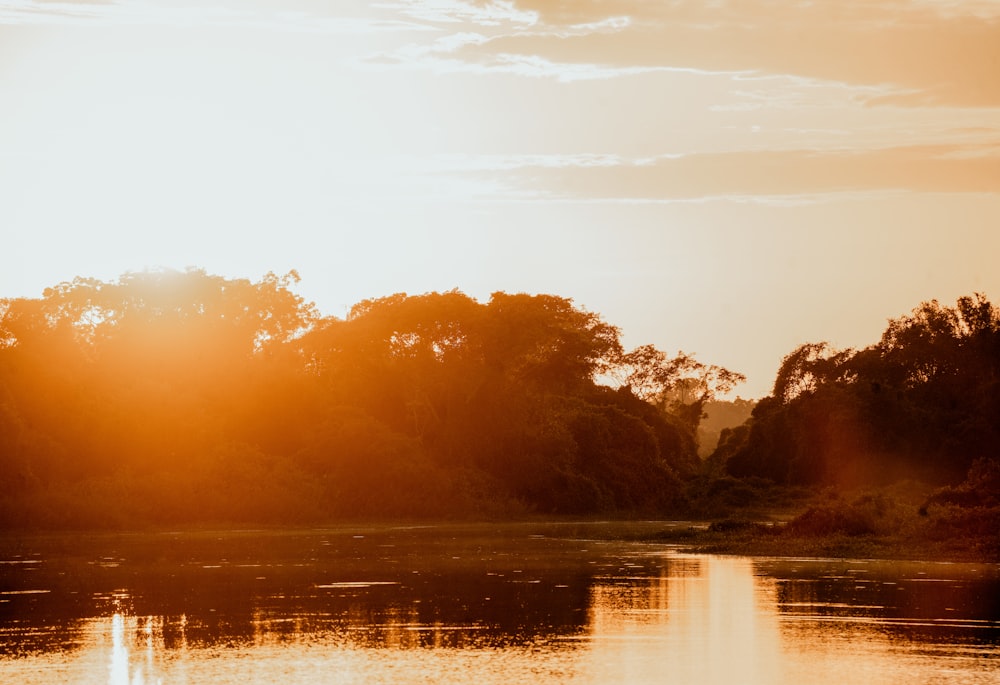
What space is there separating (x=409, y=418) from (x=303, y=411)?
5.80 meters

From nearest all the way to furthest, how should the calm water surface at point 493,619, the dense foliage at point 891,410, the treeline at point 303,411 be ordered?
the calm water surface at point 493,619 → the treeline at point 303,411 → the dense foliage at point 891,410

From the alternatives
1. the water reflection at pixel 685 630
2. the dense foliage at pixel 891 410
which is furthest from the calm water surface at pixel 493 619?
the dense foliage at pixel 891 410

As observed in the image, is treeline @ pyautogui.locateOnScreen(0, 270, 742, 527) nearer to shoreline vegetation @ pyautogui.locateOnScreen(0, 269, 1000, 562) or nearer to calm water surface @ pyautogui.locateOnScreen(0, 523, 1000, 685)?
shoreline vegetation @ pyautogui.locateOnScreen(0, 269, 1000, 562)

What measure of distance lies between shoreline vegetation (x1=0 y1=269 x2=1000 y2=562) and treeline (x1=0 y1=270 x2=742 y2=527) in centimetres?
12

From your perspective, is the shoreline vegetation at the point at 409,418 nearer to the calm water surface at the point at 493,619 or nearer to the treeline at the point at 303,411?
the treeline at the point at 303,411

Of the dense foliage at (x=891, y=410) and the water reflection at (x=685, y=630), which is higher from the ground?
the dense foliage at (x=891, y=410)

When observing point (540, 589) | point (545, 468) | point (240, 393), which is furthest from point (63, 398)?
point (540, 589)

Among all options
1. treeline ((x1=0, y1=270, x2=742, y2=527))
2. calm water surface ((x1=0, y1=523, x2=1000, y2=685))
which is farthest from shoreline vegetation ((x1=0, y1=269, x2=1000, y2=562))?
calm water surface ((x1=0, y1=523, x2=1000, y2=685))

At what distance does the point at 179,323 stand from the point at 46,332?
8400 millimetres

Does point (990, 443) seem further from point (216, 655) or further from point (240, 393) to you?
point (216, 655)

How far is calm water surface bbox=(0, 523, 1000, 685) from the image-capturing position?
1867 cm

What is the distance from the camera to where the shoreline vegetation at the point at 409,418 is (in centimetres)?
6219

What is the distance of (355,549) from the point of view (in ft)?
147

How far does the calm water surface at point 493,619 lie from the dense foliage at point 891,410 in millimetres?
38264
